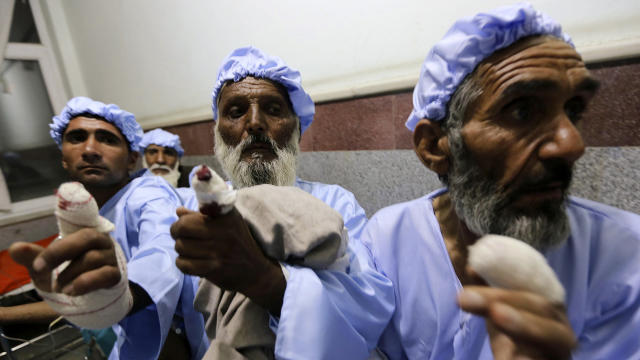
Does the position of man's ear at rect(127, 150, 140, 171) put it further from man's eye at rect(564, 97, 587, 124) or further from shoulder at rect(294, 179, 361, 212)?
man's eye at rect(564, 97, 587, 124)

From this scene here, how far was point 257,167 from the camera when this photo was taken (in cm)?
93

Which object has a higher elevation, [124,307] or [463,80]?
[463,80]

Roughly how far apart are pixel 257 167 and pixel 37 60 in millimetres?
3653

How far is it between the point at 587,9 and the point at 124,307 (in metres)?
1.33

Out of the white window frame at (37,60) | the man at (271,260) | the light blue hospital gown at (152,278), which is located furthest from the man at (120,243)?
the white window frame at (37,60)

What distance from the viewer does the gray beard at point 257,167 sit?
0.94m

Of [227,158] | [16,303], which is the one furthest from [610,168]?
[16,303]

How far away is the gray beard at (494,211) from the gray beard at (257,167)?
23.5 inches

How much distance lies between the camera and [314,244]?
459mm

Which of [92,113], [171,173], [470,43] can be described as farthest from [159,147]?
[470,43]

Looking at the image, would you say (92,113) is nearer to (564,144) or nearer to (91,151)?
(91,151)

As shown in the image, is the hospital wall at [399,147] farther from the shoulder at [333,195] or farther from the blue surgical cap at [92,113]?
the blue surgical cap at [92,113]

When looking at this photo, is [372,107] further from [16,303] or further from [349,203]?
[16,303]

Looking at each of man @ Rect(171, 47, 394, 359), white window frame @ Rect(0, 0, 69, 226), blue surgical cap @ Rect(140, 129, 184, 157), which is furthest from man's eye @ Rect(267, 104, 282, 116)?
white window frame @ Rect(0, 0, 69, 226)
